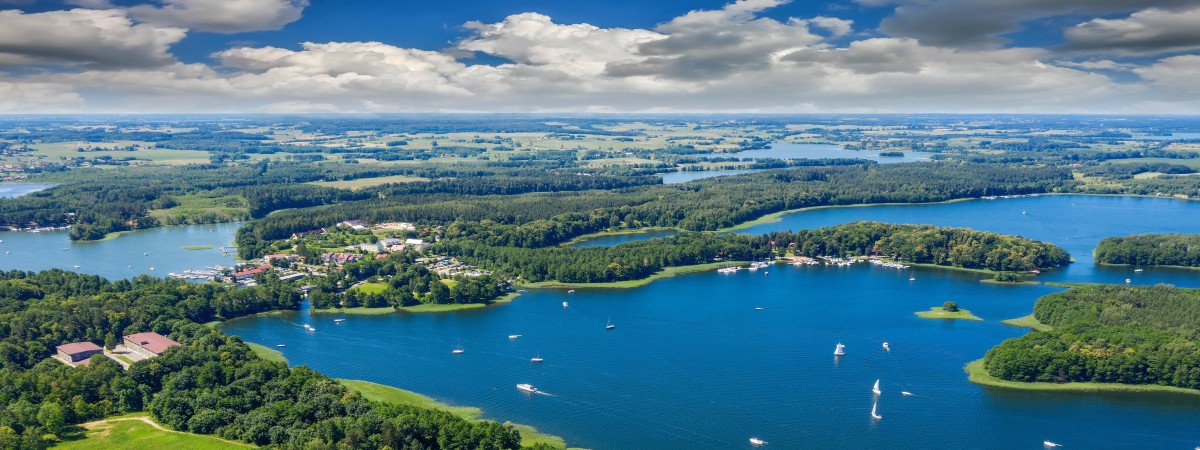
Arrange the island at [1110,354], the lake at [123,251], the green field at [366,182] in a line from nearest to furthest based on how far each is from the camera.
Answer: the island at [1110,354] → the lake at [123,251] → the green field at [366,182]

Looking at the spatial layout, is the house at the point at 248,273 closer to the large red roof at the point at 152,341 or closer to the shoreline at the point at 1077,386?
the large red roof at the point at 152,341

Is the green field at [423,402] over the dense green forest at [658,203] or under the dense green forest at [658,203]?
under

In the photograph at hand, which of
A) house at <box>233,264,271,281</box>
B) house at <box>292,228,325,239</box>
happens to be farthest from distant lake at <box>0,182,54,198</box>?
house at <box>233,264,271,281</box>

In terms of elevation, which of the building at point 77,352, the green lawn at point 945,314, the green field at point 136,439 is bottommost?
the green field at point 136,439

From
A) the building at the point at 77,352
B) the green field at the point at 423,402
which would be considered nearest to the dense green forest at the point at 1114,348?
the green field at the point at 423,402

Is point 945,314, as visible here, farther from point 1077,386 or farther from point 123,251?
point 123,251

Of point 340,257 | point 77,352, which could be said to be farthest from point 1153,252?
point 77,352
